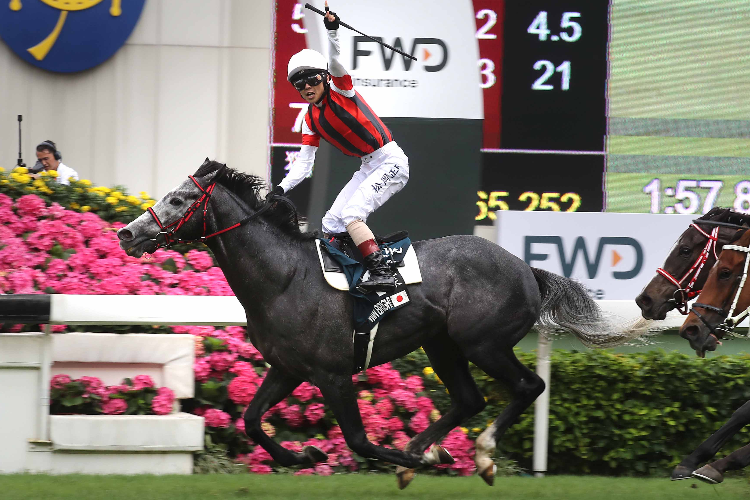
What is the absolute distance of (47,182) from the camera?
6.43m

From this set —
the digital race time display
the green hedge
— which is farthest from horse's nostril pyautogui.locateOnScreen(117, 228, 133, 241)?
the digital race time display

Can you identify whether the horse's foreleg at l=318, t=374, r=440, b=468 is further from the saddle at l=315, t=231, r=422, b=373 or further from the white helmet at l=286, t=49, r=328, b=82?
the white helmet at l=286, t=49, r=328, b=82

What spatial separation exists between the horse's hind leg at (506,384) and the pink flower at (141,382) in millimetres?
1533

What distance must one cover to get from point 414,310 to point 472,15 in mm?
3602

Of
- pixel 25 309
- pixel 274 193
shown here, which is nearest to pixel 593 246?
pixel 274 193

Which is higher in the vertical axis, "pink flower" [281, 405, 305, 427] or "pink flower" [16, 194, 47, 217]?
"pink flower" [16, 194, 47, 217]

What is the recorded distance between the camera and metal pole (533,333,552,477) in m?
4.88

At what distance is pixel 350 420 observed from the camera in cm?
420

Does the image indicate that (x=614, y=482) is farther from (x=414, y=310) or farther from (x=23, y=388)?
(x=23, y=388)

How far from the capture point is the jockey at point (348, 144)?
14.1 ft

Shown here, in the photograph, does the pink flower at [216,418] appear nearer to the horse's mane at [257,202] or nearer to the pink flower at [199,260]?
the horse's mane at [257,202]

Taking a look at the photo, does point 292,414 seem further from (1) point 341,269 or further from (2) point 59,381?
(2) point 59,381

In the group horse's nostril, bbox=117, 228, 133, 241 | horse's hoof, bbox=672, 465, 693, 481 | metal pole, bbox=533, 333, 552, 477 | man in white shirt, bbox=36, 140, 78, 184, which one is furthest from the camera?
man in white shirt, bbox=36, 140, 78, 184

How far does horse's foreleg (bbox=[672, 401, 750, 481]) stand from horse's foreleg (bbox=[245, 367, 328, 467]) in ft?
5.00
